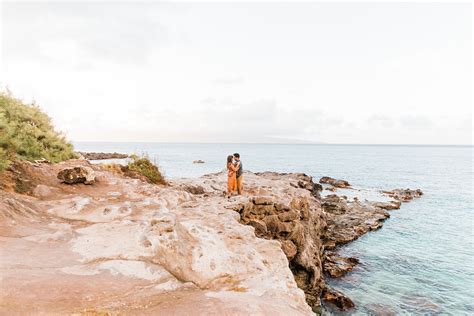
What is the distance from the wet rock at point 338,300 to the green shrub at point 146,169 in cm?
1209

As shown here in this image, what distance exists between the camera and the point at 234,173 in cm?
1733

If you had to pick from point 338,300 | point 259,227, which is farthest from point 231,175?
point 338,300

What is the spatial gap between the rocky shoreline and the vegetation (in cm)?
186

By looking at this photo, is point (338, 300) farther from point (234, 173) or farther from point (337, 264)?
point (234, 173)

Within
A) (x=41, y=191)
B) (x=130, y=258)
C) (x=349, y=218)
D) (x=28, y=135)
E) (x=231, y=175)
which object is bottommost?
(x=349, y=218)

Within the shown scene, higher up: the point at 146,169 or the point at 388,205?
the point at 146,169

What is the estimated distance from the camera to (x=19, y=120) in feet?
60.7

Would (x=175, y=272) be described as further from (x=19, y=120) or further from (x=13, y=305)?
(x=19, y=120)

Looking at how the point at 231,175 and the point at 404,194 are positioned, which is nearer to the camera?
the point at 231,175

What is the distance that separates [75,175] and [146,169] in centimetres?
661

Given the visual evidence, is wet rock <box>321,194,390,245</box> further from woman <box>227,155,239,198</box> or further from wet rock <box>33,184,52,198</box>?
wet rock <box>33,184,52,198</box>

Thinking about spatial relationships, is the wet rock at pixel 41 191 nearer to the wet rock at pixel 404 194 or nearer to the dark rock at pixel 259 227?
the dark rock at pixel 259 227

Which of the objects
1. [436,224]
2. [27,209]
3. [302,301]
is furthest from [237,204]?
[436,224]

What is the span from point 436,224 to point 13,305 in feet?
142
